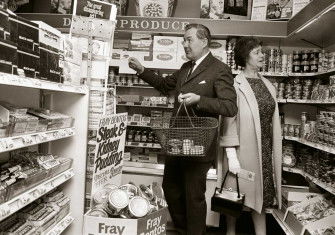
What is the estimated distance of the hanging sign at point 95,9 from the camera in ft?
10.5

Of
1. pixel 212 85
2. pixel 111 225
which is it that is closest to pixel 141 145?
pixel 212 85

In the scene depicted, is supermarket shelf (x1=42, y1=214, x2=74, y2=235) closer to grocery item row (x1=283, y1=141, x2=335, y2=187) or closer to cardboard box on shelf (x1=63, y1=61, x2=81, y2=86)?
cardboard box on shelf (x1=63, y1=61, x2=81, y2=86)

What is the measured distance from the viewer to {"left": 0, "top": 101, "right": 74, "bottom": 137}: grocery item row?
6.26ft

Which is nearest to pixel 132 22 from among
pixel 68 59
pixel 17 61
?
pixel 68 59

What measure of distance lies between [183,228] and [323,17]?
248cm

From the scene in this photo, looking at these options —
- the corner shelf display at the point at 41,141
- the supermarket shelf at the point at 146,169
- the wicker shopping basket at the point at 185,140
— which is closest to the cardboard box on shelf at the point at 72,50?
the corner shelf display at the point at 41,141

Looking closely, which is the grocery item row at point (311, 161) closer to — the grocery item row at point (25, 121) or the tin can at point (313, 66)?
the tin can at point (313, 66)

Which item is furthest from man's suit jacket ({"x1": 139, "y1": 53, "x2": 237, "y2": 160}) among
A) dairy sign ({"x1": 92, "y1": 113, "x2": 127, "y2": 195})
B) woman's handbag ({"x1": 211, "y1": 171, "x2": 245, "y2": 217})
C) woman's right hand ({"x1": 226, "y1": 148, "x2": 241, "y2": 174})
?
dairy sign ({"x1": 92, "y1": 113, "x2": 127, "y2": 195})

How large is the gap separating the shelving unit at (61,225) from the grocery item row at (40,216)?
0.02 m

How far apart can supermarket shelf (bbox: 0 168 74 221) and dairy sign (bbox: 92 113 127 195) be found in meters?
0.23

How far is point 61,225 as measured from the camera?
261 centimetres

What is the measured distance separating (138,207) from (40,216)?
2.01 ft

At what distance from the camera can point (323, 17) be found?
12.4 ft

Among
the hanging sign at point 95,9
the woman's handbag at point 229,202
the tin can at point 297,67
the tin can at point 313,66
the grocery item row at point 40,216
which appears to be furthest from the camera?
the tin can at point 297,67
